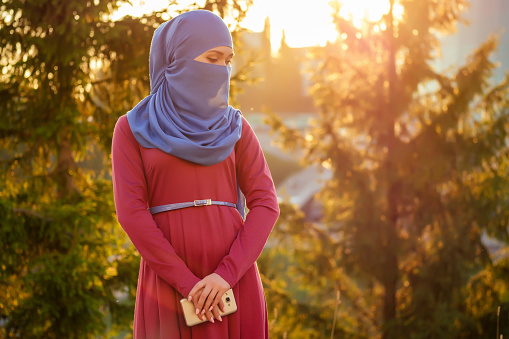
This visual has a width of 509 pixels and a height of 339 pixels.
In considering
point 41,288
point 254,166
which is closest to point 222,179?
point 254,166

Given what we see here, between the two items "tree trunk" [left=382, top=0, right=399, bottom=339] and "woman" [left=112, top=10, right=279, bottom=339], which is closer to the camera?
"woman" [left=112, top=10, right=279, bottom=339]

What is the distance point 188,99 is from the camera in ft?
6.34

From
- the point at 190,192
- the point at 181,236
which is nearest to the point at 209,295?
the point at 181,236

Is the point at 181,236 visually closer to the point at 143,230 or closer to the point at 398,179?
the point at 143,230

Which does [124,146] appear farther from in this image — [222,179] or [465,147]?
[465,147]

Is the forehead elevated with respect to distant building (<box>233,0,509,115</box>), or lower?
elevated

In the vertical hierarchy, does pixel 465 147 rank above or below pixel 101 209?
below

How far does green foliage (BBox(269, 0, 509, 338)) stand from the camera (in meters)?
11.3

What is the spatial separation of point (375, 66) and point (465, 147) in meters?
2.56

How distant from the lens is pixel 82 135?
5281mm

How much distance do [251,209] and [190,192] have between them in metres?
0.24

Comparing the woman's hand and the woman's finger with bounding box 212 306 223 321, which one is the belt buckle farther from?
the woman's finger with bounding box 212 306 223 321

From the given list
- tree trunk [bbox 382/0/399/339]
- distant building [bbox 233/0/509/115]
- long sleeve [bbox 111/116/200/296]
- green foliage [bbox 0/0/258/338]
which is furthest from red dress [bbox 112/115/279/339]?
tree trunk [bbox 382/0/399/339]

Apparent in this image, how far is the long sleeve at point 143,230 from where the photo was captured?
1.80 metres
